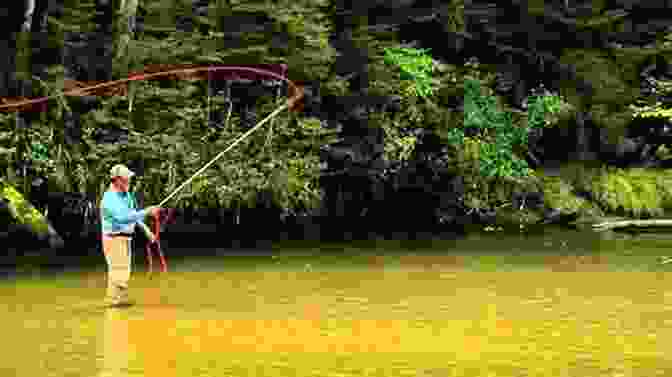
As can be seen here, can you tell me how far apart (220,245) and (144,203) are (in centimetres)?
205

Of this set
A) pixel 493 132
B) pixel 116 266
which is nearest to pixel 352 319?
pixel 116 266

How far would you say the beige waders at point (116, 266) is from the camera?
16.1m

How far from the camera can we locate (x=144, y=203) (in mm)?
28469

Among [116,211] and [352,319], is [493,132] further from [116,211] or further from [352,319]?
[352,319]

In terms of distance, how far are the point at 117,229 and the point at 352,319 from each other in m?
3.07

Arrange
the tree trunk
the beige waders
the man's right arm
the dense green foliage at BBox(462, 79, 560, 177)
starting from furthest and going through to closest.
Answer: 1. the dense green foliage at BBox(462, 79, 560, 177)
2. the tree trunk
3. the beige waders
4. the man's right arm

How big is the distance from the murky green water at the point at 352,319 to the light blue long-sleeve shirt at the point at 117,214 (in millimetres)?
950

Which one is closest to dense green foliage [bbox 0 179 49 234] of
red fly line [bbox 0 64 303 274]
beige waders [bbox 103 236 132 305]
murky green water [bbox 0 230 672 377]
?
red fly line [bbox 0 64 303 274]

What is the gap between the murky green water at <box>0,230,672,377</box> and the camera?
11.9m

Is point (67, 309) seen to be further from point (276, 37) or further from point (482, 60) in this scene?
point (482, 60)

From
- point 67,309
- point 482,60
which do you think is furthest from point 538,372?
point 482,60

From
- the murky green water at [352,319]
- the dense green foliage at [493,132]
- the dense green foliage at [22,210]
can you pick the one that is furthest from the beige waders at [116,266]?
the dense green foliage at [493,132]

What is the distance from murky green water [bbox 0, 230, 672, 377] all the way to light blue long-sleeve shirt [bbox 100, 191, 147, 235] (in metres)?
0.95

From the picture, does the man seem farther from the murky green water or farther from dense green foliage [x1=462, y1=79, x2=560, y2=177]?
dense green foliage [x1=462, y1=79, x2=560, y2=177]
